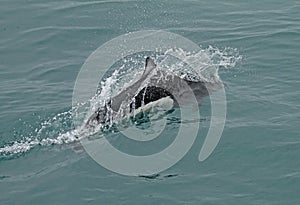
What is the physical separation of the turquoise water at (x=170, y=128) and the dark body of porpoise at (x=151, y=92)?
2.08 ft

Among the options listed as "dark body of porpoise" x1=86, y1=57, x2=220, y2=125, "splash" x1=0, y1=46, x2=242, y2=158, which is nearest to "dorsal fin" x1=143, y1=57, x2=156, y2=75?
"dark body of porpoise" x1=86, y1=57, x2=220, y2=125

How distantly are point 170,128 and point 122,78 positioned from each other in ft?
11.5

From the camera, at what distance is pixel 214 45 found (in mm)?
20422

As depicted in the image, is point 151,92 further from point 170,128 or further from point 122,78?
point 122,78

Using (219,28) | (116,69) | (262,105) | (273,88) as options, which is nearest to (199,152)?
(262,105)

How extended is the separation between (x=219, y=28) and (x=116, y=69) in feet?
14.6

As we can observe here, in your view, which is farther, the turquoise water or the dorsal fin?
the dorsal fin

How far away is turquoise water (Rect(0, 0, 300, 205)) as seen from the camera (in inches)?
508

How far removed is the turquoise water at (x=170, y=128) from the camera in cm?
1291

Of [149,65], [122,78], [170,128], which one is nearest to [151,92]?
[149,65]

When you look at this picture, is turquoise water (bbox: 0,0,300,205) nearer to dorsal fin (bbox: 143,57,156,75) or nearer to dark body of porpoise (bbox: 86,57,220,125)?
dark body of porpoise (bbox: 86,57,220,125)

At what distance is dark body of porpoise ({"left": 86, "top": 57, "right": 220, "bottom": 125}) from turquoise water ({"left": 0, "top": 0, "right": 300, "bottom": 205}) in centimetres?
64

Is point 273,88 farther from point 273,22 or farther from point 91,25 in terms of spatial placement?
point 91,25

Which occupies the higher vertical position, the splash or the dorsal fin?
the dorsal fin
